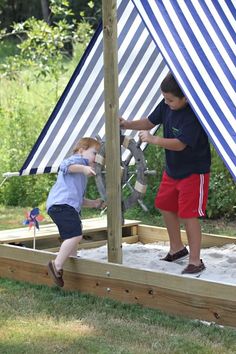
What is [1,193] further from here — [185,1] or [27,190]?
[185,1]

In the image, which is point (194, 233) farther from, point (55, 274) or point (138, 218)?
point (138, 218)

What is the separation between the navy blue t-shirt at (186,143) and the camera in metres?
5.38

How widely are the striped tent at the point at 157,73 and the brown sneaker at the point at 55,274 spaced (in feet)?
4.56

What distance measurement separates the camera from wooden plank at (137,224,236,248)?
686 centimetres

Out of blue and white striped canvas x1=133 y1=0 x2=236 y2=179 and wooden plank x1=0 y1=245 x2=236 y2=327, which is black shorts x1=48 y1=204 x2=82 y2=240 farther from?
blue and white striped canvas x1=133 y1=0 x2=236 y2=179

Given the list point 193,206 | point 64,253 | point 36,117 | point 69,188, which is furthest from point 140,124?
point 36,117

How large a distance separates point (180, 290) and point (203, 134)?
1078 millimetres

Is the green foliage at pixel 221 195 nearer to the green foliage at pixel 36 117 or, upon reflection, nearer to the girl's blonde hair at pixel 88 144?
the green foliage at pixel 36 117

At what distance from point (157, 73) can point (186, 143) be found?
1630 mm

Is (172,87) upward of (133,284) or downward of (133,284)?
upward

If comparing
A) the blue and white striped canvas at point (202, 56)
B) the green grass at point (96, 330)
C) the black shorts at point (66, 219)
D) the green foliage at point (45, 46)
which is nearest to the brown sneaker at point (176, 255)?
the black shorts at point (66, 219)

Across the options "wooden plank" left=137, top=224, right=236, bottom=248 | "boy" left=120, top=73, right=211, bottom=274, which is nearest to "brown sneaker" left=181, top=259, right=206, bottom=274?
"boy" left=120, top=73, right=211, bottom=274

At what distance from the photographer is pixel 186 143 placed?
5.36m

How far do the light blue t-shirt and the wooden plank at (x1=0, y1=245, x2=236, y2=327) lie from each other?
38 centimetres
